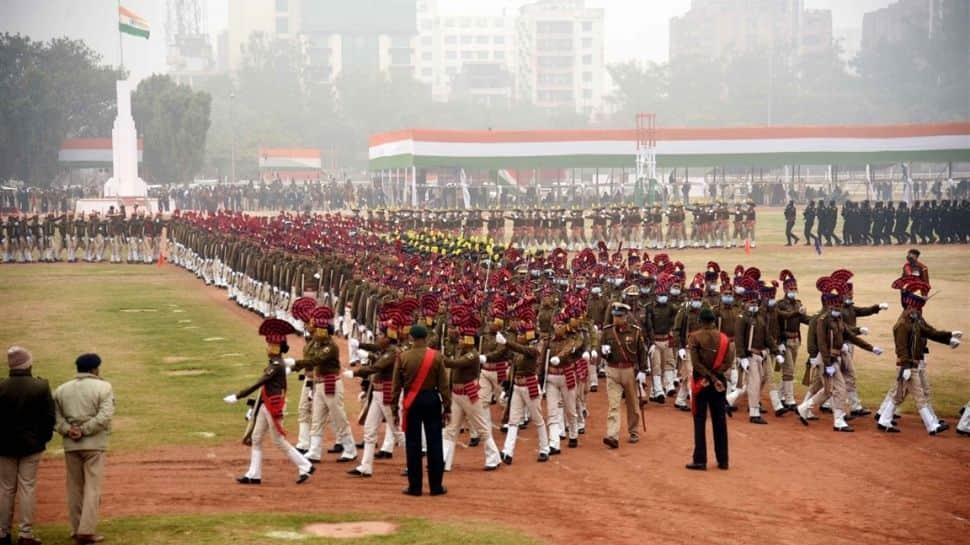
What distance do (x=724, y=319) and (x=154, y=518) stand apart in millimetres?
9725

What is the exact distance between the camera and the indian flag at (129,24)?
261 ft

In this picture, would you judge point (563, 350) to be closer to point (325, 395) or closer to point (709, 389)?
point (709, 389)

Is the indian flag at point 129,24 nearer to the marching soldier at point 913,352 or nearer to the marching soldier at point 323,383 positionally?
the marching soldier at point 323,383

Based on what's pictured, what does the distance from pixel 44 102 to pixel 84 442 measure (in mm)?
77550

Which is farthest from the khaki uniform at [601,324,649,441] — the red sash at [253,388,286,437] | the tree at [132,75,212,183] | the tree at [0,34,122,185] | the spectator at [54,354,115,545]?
the tree at [132,75,212,183]

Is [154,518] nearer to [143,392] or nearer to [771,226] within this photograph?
[143,392]

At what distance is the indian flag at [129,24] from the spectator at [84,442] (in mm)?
69301

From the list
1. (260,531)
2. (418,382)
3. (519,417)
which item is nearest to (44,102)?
(519,417)

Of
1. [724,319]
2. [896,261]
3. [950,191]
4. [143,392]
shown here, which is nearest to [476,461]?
[724,319]

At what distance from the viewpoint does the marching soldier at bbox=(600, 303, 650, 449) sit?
1823cm

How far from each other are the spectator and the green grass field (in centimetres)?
33

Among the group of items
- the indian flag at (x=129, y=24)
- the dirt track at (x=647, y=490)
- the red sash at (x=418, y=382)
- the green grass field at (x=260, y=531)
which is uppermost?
the indian flag at (x=129, y=24)

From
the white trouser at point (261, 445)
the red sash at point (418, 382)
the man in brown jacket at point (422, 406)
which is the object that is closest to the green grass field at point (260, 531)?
the man in brown jacket at point (422, 406)

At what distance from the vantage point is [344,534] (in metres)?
13.8
